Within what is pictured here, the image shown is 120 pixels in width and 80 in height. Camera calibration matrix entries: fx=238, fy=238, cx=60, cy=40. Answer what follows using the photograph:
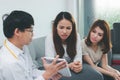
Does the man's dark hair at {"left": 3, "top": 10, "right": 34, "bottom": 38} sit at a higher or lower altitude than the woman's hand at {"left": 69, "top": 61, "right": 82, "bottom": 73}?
higher

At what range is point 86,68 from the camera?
93.2 inches

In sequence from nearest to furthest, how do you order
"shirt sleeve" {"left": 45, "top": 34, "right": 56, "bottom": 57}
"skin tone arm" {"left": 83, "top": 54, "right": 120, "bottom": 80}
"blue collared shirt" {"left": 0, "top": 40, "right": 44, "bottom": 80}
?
"blue collared shirt" {"left": 0, "top": 40, "right": 44, "bottom": 80}
"shirt sleeve" {"left": 45, "top": 34, "right": 56, "bottom": 57}
"skin tone arm" {"left": 83, "top": 54, "right": 120, "bottom": 80}

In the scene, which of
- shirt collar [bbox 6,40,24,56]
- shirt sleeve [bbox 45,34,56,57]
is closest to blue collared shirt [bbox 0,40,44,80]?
shirt collar [bbox 6,40,24,56]

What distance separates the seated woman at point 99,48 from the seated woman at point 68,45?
0.62 ft

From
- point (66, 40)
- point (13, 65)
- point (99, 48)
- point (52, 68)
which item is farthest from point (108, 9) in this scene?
point (13, 65)

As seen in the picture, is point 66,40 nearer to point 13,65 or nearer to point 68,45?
point 68,45

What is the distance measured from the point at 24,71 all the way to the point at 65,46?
0.99 metres

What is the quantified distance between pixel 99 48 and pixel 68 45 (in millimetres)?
454

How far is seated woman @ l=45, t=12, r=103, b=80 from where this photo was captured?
2.30 m

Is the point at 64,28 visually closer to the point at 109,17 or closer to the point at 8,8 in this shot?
the point at 8,8

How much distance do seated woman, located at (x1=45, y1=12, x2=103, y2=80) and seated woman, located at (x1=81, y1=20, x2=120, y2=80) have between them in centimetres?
19

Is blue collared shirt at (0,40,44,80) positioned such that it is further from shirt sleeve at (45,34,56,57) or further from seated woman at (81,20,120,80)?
seated woman at (81,20,120,80)

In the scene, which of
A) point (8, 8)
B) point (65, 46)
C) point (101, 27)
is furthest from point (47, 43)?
point (8, 8)

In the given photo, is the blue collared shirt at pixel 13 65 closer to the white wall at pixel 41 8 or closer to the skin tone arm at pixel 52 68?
the skin tone arm at pixel 52 68
